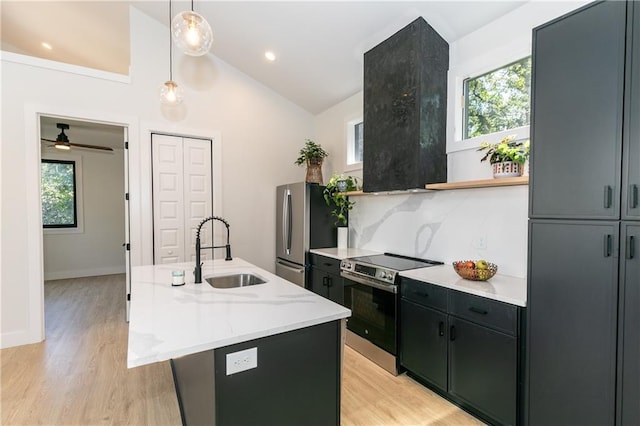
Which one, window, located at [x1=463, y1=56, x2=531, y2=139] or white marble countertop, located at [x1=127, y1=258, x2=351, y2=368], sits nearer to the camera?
white marble countertop, located at [x1=127, y1=258, x2=351, y2=368]

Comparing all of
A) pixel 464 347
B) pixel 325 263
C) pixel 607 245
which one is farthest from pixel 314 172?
pixel 607 245

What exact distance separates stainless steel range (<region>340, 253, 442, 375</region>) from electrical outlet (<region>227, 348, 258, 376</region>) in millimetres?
1504

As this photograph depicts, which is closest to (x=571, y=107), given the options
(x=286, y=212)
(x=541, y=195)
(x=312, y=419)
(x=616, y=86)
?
(x=616, y=86)

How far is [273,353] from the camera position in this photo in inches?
53.7

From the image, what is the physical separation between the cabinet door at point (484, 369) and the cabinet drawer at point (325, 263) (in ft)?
4.57

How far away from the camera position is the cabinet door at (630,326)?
1.40m

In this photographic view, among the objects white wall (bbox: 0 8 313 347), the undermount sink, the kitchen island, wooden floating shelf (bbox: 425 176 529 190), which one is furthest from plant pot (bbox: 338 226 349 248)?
the kitchen island

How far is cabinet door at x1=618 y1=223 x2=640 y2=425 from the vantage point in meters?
1.40

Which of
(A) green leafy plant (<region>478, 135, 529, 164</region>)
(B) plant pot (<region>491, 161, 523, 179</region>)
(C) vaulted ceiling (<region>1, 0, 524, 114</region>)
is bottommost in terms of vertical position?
(B) plant pot (<region>491, 161, 523, 179</region>)

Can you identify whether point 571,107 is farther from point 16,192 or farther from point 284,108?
point 16,192

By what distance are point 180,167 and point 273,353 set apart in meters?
3.33

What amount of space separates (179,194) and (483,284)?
3.57 meters

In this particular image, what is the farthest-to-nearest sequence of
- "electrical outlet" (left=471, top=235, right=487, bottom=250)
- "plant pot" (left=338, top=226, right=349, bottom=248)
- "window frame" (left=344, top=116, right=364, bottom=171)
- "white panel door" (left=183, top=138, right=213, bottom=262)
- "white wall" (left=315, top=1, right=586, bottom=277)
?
"window frame" (left=344, top=116, right=364, bottom=171)
"white panel door" (left=183, top=138, right=213, bottom=262)
"plant pot" (left=338, top=226, right=349, bottom=248)
"electrical outlet" (left=471, top=235, right=487, bottom=250)
"white wall" (left=315, top=1, right=586, bottom=277)

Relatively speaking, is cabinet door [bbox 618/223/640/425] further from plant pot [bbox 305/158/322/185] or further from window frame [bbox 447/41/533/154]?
plant pot [bbox 305/158/322/185]
